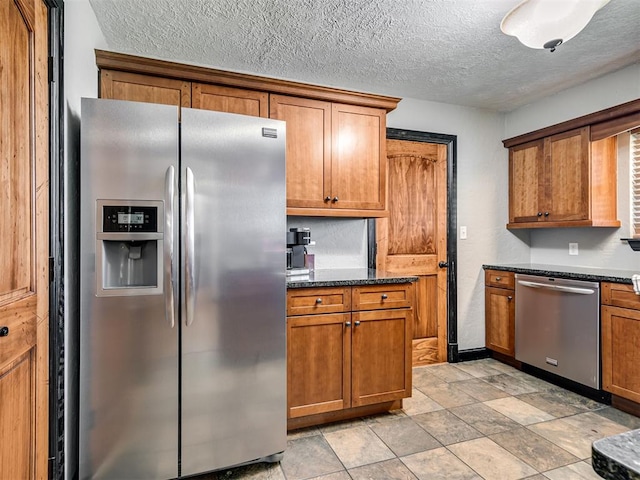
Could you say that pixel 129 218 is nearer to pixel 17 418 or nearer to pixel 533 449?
pixel 17 418

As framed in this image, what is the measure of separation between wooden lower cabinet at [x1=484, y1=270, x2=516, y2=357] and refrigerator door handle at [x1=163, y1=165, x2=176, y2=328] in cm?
298

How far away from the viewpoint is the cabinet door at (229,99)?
2.33 meters

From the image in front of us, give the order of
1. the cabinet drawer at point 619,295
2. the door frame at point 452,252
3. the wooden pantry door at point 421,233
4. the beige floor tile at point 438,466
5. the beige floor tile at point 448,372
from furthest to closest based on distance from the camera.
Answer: the door frame at point 452,252 → the wooden pantry door at point 421,233 → the beige floor tile at point 448,372 → the cabinet drawer at point 619,295 → the beige floor tile at point 438,466

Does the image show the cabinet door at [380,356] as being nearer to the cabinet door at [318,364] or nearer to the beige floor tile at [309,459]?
the cabinet door at [318,364]

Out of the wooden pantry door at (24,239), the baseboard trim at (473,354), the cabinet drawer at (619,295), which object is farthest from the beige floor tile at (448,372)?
the wooden pantry door at (24,239)

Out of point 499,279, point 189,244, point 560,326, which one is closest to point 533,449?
point 560,326

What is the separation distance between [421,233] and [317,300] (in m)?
1.63

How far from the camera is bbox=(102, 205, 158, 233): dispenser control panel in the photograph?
1597mm

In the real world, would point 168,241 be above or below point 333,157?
below

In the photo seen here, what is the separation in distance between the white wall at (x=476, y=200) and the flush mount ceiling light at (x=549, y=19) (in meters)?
1.66

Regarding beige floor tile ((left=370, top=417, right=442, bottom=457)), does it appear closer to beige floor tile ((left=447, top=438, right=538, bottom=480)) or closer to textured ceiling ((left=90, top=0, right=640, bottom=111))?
beige floor tile ((left=447, top=438, right=538, bottom=480))

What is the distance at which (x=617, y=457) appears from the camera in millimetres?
420

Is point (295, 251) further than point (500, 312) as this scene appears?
No

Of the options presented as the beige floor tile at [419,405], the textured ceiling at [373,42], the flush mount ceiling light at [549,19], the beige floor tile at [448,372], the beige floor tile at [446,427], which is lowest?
the beige floor tile at [448,372]
